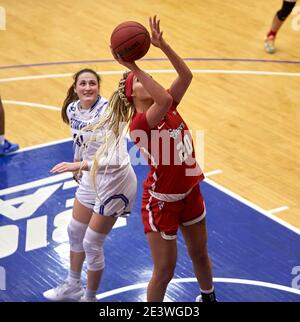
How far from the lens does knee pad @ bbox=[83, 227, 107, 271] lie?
6.41m

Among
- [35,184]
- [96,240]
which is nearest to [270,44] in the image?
[35,184]

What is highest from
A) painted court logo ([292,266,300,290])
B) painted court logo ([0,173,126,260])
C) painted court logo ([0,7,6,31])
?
painted court logo ([292,266,300,290])

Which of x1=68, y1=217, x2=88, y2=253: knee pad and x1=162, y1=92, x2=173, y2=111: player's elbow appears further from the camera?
x1=68, y1=217, x2=88, y2=253: knee pad

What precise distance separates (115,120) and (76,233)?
1160mm

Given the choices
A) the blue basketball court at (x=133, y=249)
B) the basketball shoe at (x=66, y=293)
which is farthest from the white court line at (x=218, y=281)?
the basketball shoe at (x=66, y=293)

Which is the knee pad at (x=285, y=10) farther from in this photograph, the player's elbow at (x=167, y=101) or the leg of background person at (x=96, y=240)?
the player's elbow at (x=167, y=101)

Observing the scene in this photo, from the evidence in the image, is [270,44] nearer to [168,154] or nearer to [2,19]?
[2,19]

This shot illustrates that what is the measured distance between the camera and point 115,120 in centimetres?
604

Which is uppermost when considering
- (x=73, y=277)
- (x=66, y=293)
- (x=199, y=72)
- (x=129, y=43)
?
(x=129, y=43)

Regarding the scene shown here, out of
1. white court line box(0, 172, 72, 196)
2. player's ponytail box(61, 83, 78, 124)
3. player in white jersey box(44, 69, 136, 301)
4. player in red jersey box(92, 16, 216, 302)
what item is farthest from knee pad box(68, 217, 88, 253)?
white court line box(0, 172, 72, 196)

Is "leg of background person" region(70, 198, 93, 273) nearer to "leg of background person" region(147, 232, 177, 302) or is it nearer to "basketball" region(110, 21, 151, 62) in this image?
"leg of background person" region(147, 232, 177, 302)

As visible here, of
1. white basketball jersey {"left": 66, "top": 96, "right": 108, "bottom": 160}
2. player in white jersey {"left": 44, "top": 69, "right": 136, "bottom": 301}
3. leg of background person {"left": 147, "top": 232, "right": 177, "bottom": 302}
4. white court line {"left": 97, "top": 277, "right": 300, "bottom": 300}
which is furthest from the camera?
white court line {"left": 97, "top": 277, "right": 300, "bottom": 300}
